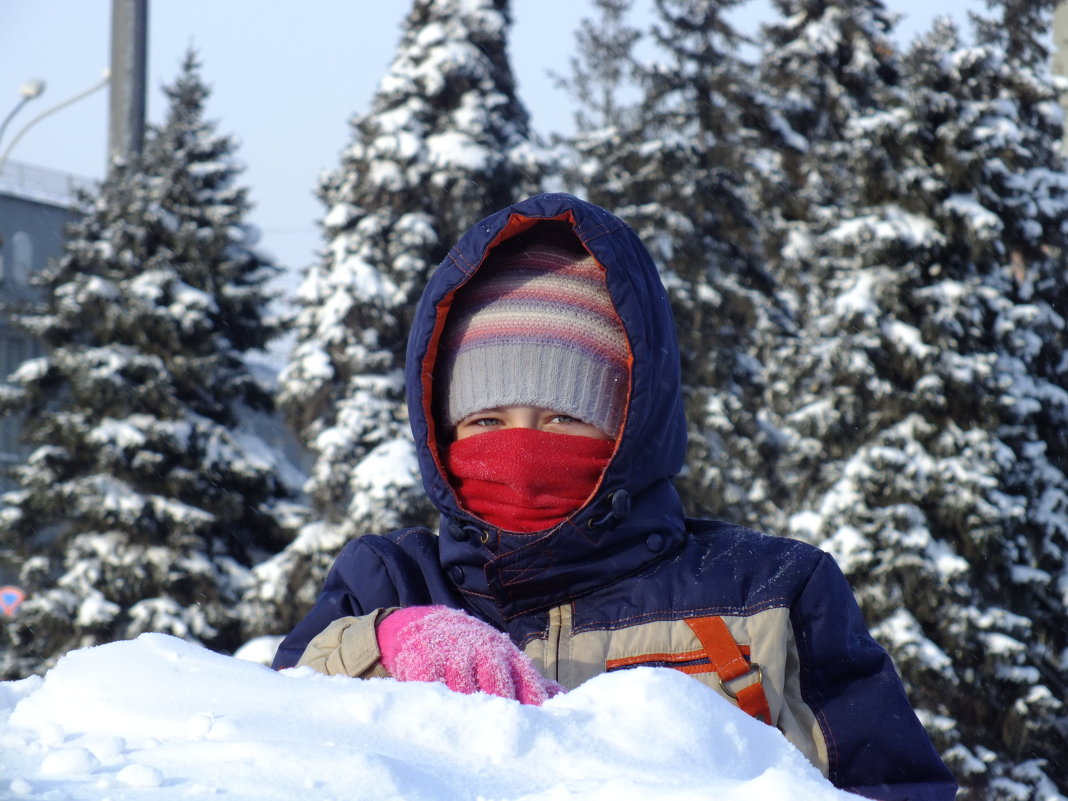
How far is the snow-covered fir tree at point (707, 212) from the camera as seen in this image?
2050 centimetres

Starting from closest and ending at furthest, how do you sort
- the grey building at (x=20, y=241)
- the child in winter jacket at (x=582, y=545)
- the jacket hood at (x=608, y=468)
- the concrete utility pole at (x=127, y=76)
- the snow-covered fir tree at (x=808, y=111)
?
the child in winter jacket at (x=582, y=545) < the jacket hood at (x=608, y=468) < the concrete utility pole at (x=127, y=76) < the snow-covered fir tree at (x=808, y=111) < the grey building at (x=20, y=241)

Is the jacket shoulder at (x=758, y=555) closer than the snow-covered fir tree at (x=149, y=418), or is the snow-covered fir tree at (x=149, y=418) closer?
the jacket shoulder at (x=758, y=555)

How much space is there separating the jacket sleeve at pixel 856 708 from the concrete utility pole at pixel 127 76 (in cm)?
2051

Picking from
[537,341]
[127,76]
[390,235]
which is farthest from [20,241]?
[537,341]

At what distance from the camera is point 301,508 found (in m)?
19.7

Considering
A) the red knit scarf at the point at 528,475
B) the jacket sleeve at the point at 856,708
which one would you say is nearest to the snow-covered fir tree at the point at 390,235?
the red knit scarf at the point at 528,475

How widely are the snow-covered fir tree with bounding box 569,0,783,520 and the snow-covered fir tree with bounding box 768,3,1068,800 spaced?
15.2 feet

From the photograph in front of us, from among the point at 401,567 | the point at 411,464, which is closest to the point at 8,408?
the point at 411,464

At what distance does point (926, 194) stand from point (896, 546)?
12.8ft

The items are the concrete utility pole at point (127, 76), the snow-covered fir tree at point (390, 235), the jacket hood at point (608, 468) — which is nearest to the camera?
the jacket hood at point (608, 468)

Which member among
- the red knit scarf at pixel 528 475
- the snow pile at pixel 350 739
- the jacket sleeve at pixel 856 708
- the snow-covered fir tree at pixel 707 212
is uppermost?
the snow-covered fir tree at pixel 707 212

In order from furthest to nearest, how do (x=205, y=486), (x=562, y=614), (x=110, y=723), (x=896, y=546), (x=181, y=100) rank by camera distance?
(x=181, y=100) < (x=205, y=486) < (x=896, y=546) < (x=562, y=614) < (x=110, y=723)

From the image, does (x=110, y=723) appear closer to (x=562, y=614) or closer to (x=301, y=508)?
(x=562, y=614)

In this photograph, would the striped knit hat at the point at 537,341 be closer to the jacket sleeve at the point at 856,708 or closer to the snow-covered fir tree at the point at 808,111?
the jacket sleeve at the point at 856,708
